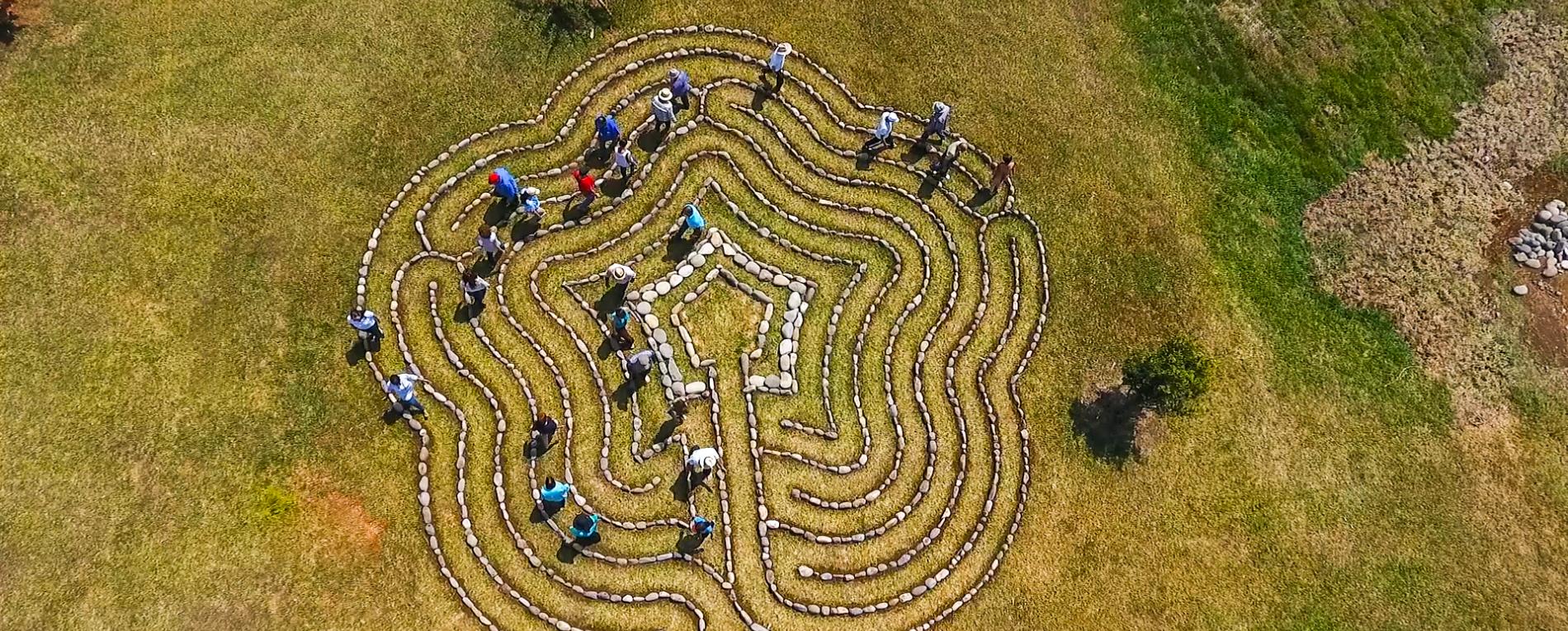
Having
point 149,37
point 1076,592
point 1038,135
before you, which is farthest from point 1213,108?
point 149,37

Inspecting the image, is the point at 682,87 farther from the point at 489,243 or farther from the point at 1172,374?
the point at 1172,374

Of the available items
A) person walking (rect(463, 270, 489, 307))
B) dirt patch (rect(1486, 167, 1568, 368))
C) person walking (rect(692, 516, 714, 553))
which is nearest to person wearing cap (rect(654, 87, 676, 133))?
person walking (rect(463, 270, 489, 307))

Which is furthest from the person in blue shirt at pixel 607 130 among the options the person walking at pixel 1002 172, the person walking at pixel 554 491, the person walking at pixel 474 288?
the person walking at pixel 1002 172

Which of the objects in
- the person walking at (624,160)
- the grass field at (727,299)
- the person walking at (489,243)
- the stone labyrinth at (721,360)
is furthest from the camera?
the person walking at (624,160)

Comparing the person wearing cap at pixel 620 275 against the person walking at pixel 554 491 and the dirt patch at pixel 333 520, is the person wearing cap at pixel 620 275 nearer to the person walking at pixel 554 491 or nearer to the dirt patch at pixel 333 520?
the person walking at pixel 554 491

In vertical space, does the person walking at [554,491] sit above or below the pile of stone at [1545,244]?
below

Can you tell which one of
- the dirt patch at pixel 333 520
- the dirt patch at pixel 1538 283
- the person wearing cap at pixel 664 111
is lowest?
the dirt patch at pixel 333 520

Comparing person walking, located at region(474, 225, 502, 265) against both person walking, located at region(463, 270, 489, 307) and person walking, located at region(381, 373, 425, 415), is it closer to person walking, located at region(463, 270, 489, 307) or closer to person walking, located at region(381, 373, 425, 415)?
person walking, located at region(463, 270, 489, 307)
